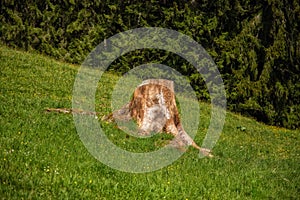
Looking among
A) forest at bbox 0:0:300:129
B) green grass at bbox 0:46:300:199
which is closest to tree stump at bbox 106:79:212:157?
green grass at bbox 0:46:300:199

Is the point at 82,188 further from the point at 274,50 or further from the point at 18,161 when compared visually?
the point at 274,50

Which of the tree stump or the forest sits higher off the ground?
the forest

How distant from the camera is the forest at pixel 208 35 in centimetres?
2617

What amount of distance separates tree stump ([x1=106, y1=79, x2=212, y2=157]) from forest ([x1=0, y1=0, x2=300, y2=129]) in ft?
49.4

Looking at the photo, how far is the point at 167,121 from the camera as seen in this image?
39.1ft

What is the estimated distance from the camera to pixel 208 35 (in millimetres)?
27812

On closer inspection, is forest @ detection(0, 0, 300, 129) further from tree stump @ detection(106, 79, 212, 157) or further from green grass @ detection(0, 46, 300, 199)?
tree stump @ detection(106, 79, 212, 157)

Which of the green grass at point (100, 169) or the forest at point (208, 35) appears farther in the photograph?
the forest at point (208, 35)

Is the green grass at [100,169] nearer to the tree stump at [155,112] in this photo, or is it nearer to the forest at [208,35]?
the tree stump at [155,112]

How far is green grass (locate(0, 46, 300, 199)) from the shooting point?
20.7 ft

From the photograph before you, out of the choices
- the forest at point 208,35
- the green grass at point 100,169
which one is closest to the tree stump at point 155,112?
the green grass at point 100,169

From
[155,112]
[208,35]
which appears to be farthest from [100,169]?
[208,35]

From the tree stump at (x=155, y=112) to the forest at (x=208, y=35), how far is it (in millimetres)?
15050

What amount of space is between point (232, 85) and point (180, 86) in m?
3.56
